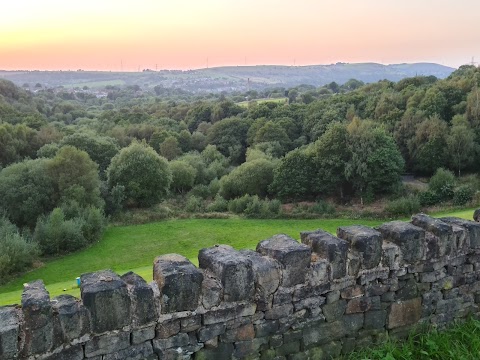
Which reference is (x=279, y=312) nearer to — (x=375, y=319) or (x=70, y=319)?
(x=375, y=319)

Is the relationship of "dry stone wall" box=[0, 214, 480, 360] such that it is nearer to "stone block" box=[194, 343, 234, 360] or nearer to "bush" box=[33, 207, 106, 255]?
"stone block" box=[194, 343, 234, 360]

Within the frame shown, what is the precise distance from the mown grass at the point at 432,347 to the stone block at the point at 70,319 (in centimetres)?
293

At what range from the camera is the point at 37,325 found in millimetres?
3828

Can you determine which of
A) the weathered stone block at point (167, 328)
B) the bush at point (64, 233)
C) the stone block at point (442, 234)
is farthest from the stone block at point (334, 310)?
the bush at point (64, 233)

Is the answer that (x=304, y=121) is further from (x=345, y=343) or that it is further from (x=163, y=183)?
(x=345, y=343)

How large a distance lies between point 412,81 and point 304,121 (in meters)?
18.1

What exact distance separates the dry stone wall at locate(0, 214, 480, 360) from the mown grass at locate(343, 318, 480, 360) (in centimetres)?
14

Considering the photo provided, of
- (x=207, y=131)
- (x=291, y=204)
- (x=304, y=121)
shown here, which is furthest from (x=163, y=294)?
(x=207, y=131)

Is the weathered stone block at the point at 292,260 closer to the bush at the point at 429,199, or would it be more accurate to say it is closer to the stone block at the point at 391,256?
the stone block at the point at 391,256

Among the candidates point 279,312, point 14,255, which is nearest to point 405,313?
point 279,312

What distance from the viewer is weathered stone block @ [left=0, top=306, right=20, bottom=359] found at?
145 inches

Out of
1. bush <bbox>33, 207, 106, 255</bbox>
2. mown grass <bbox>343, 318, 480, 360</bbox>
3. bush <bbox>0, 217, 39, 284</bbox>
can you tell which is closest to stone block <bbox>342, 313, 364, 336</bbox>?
mown grass <bbox>343, 318, 480, 360</bbox>

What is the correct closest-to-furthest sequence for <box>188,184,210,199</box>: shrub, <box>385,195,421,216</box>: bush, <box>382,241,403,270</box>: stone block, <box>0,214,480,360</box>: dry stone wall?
1. <box>0,214,480,360</box>: dry stone wall
2. <box>382,241,403,270</box>: stone block
3. <box>385,195,421,216</box>: bush
4. <box>188,184,210,199</box>: shrub

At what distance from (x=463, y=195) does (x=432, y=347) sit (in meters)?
35.4
